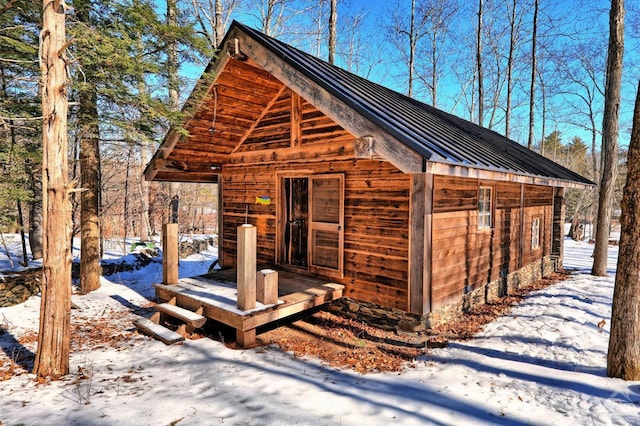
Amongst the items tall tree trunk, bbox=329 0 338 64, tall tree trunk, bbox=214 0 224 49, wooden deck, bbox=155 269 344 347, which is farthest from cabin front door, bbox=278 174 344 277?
Result: tall tree trunk, bbox=214 0 224 49

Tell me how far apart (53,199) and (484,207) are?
8.07 m

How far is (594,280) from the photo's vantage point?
1029cm

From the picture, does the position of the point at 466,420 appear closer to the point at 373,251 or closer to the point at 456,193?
the point at 373,251

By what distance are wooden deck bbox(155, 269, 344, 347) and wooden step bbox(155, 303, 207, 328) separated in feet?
0.37

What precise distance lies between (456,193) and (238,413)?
5.31 m

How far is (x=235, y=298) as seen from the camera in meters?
5.86

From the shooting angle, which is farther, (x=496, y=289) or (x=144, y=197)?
(x=144, y=197)

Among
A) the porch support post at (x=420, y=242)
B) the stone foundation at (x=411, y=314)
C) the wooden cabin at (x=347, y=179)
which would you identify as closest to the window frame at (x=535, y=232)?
the wooden cabin at (x=347, y=179)

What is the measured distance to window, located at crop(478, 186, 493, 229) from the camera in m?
7.79

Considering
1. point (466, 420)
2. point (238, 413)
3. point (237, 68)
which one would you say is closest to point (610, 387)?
point (466, 420)

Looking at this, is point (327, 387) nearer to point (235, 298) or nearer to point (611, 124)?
point (235, 298)

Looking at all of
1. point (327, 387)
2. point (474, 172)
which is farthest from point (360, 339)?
point (474, 172)

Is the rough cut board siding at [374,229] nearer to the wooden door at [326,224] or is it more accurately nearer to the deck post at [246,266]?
the wooden door at [326,224]

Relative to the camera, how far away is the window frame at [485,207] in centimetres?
779
